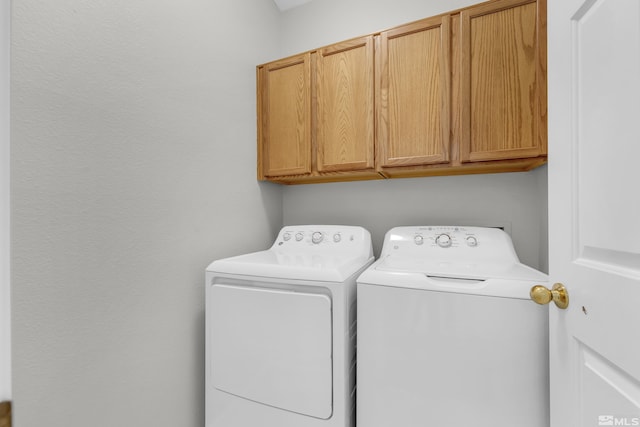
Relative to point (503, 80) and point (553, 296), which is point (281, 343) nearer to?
point (553, 296)

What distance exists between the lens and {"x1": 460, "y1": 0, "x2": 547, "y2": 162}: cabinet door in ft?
3.92

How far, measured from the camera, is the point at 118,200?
1098mm

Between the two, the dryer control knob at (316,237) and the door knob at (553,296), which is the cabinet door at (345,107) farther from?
the door knob at (553,296)

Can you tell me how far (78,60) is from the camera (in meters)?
0.98

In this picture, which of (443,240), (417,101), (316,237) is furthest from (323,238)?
(417,101)

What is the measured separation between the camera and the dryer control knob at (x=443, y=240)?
4.65ft

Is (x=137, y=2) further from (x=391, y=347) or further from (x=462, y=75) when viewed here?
(x=391, y=347)

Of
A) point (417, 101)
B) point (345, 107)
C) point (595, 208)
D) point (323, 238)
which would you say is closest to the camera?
point (595, 208)

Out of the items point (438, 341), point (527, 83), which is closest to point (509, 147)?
point (527, 83)

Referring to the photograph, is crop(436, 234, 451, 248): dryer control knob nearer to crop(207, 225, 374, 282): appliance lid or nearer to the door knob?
crop(207, 225, 374, 282): appliance lid

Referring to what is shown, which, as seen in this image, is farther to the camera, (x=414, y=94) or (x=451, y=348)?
(x=414, y=94)

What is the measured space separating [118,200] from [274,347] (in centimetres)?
86

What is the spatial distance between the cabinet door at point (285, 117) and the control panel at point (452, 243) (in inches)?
27.1

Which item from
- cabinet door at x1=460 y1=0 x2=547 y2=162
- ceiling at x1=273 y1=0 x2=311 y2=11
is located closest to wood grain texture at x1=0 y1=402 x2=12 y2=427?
cabinet door at x1=460 y1=0 x2=547 y2=162
